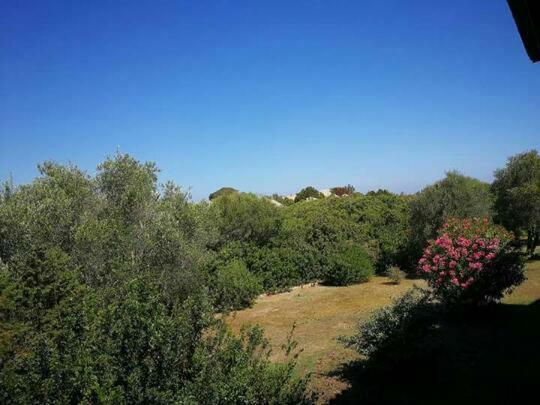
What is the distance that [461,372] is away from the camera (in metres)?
10.8

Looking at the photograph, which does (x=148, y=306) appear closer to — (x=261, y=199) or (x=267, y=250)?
(x=267, y=250)

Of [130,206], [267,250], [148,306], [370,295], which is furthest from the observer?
[267,250]

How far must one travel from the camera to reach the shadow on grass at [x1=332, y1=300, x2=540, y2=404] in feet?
31.5

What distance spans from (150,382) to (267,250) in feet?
64.8

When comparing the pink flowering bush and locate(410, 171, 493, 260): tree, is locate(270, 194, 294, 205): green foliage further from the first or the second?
the pink flowering bush

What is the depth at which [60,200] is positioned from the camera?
44.4ft

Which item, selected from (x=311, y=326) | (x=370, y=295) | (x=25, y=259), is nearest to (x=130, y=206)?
(x=25, y=259)

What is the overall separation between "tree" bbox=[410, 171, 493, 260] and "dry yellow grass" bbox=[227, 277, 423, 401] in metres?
3.33

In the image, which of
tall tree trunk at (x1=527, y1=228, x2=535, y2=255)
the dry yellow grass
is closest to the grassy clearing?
the dry yellow grass

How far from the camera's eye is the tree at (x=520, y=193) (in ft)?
79.1

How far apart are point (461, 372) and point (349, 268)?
13.4m

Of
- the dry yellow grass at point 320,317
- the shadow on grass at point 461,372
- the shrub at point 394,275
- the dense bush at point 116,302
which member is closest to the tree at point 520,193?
the dry yellow grass at point 320,317

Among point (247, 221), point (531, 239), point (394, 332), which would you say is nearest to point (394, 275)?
point (247, 221)

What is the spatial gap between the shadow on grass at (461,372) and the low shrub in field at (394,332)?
0.70ft
